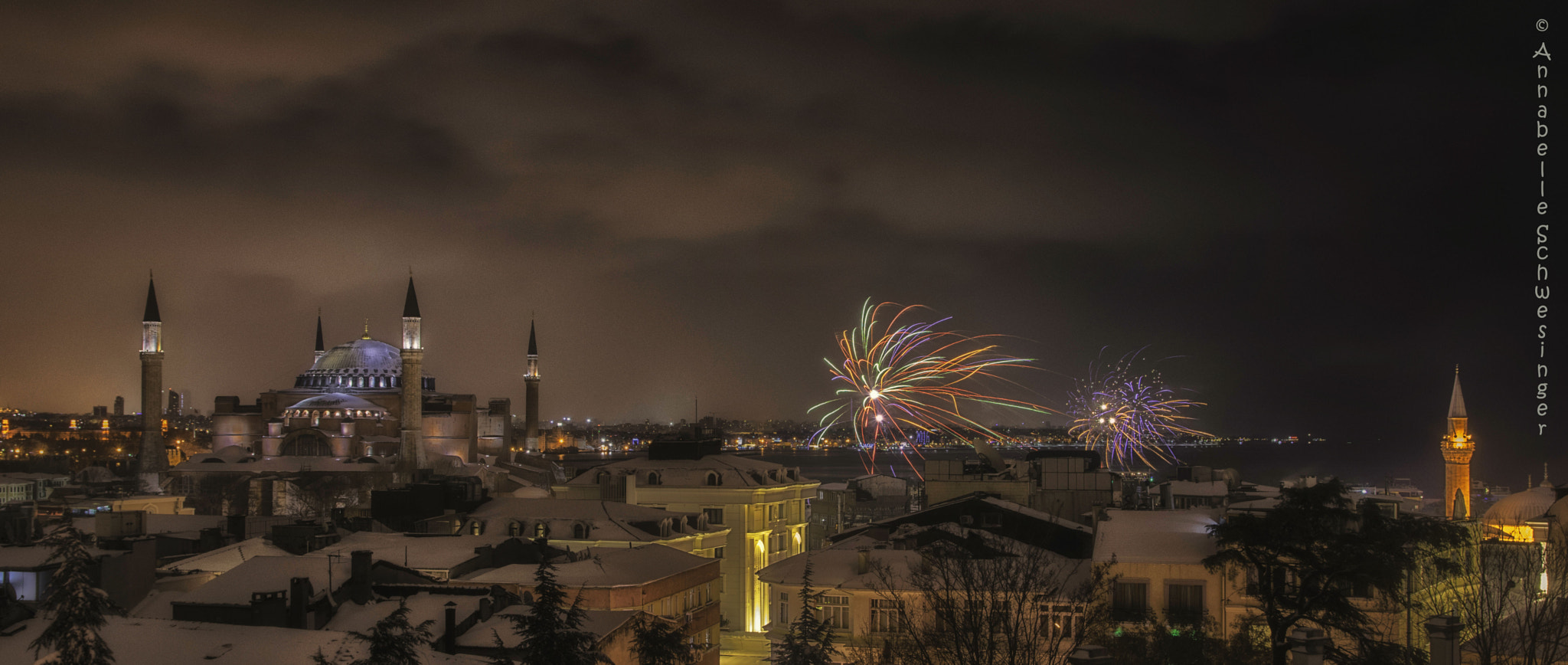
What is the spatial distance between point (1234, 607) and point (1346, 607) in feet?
12.5

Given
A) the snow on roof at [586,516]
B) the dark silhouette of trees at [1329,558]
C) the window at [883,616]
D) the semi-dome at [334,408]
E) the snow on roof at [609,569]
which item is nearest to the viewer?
the dark silhouette of trees at [1329,558]

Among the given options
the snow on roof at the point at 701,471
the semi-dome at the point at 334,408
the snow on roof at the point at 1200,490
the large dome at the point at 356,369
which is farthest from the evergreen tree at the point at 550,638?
the large dome at the point at 356,369

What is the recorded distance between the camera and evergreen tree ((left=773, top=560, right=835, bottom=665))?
1800cm

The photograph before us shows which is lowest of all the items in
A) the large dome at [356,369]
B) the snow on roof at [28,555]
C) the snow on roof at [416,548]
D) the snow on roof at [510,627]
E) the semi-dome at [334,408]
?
the snow on roof at [510,627]

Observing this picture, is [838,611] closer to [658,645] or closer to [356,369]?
[658,645]

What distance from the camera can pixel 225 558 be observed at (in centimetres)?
2659

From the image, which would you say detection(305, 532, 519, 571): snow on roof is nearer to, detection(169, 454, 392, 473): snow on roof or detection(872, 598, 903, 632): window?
detection(872, 598, 903, 632): window

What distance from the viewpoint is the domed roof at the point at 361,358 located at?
3529 inches

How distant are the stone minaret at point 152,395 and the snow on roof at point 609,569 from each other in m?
49.1

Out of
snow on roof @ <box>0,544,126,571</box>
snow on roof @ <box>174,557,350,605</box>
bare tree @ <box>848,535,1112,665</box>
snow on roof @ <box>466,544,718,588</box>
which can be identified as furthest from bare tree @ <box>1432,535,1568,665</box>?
snow on roof @ <box>0,544,126,571</box>

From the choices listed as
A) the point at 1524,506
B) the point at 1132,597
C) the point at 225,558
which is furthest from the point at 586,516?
the point at 1524,506

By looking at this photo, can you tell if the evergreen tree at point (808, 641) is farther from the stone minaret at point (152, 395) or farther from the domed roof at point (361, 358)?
the domed roof at point (361, 358)

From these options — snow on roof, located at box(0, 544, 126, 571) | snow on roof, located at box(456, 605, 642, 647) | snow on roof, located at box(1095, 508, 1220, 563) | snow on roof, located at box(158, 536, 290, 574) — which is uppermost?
snow on roof, located at box(1095, 508, 1220, 563)

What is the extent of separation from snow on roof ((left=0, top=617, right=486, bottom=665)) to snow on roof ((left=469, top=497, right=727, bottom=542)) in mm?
12843
